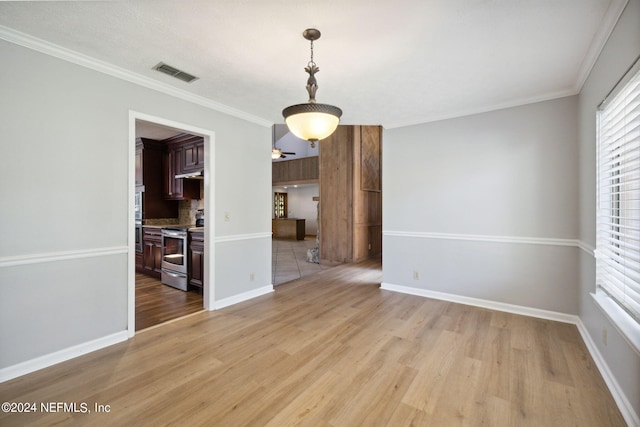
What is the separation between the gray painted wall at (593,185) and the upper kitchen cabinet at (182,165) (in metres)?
4.93

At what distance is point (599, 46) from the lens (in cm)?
213

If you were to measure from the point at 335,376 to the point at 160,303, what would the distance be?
2.73 metres

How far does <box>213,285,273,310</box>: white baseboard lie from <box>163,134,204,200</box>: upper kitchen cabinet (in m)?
2.30

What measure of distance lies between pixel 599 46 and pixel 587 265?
6.24ft

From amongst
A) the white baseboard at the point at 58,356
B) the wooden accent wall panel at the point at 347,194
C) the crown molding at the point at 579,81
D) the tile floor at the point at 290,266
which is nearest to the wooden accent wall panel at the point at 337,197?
the wooden accent wall panel at the point at 347,194

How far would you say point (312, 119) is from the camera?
6.70 ft

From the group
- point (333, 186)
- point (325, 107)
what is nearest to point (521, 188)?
point (325, 107)

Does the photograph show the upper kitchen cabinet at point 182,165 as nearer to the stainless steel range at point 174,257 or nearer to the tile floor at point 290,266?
the stainless steel range at point 174,257

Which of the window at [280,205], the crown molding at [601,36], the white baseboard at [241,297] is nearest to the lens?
the crown molding at [601,36]

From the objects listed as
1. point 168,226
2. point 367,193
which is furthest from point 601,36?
point 168,226

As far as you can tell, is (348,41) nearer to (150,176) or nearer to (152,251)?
(152,251)

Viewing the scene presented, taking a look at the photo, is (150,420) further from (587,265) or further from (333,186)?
(333,186)

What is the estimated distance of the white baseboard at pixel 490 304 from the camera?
10.2 feet

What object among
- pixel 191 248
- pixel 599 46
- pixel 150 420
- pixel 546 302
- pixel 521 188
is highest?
pixel 599 46
